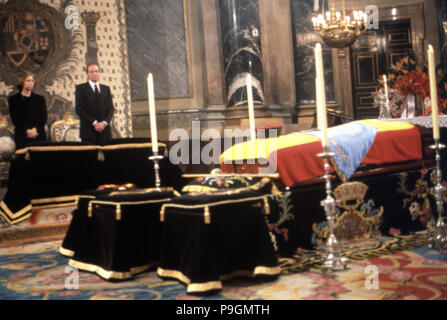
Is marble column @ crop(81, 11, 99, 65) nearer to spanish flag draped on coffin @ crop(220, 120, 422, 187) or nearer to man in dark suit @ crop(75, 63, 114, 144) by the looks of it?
man in dark suit @ crop(75, 63, 114, 144)

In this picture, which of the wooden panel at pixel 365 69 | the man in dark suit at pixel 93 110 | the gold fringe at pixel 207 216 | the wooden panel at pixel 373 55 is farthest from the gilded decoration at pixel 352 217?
the wooden panel at pixel 365 69

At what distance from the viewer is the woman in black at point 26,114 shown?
251 inches

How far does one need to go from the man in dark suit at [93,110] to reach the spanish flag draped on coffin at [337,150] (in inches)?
107

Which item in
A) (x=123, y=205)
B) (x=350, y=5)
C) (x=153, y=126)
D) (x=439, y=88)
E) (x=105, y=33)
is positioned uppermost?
(x=350, y=5)

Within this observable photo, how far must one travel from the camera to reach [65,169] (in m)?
5.54

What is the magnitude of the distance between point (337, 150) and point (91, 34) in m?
5.38

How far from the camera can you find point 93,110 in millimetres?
6430

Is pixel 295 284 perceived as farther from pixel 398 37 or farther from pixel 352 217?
pixel 398 37

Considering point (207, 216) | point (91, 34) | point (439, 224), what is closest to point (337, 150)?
point (439, 224)

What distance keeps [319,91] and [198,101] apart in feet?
19.6

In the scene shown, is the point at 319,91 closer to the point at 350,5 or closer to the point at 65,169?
the point at 65,169

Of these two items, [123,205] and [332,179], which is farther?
[332,179]

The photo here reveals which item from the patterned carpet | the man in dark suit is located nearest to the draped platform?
the man in dark suit

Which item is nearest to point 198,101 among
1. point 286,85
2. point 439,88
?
point 286,85
